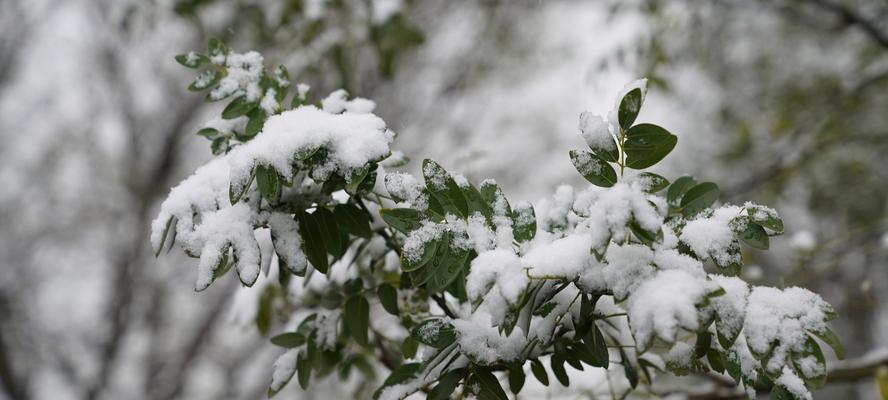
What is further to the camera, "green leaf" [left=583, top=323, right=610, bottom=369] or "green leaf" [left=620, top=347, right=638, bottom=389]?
→ "green leaf" [left=620, top=347, right=638, bottom=389]

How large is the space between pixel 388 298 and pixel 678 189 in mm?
491

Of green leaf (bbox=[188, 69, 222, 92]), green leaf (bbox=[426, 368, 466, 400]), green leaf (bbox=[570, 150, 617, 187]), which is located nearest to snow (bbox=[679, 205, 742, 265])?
green leaf (bbox=[570, 150, 617, 187])

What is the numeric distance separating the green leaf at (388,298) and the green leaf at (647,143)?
466 mm

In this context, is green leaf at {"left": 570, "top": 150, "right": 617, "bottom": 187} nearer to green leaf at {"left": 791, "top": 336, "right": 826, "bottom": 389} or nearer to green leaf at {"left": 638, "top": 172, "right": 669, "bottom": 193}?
green leaf at {"left": 638, "top": 172, "right": 669, "bottom": 193}

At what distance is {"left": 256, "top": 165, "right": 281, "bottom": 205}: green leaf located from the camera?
69 centimetres

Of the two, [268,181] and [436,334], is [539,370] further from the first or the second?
[268,181]

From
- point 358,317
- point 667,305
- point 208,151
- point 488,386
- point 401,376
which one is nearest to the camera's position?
point 667,305

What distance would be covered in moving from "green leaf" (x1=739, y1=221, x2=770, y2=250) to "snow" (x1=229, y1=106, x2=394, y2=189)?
0.44 m

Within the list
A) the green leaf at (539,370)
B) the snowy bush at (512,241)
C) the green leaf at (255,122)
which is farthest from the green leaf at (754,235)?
the green leaf at (255,122)

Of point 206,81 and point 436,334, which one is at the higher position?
point 206,81

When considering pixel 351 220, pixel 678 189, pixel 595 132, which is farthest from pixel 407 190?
pixel 678 189

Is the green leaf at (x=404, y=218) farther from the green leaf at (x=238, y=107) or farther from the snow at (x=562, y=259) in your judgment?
the green leaf at (x=238, y=107)

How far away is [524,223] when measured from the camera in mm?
726

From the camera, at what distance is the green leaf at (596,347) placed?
0.70 metres
